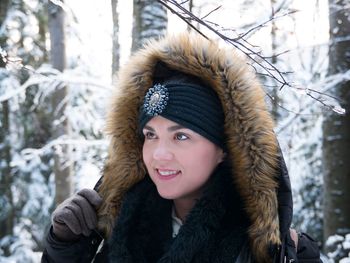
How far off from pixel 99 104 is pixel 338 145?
13.5 feet

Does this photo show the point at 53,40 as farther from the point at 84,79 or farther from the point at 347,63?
the point at 347,63

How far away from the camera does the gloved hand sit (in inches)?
86.4

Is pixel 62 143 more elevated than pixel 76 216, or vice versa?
pixel 76 216

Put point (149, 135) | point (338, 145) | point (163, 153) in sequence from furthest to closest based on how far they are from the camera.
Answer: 1. point (338, 145)
2. point (149, 135)
3. point (163, 153)

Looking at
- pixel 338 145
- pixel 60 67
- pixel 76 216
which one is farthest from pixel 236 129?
pixel 60 67

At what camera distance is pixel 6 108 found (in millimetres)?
9656

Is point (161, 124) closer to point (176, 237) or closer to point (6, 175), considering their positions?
point (176, 237)

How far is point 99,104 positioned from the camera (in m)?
8.15

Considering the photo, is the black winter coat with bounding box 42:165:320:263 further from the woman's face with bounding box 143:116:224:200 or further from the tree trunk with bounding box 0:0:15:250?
the tree trunk with bounding box 0:0:15:250

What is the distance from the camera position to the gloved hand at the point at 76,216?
2194mm

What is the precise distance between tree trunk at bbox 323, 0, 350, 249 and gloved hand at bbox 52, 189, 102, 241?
3.94 metres

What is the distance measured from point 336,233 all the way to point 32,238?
6.80 meters

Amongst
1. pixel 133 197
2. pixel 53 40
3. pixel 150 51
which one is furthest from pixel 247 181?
pixel 53 40

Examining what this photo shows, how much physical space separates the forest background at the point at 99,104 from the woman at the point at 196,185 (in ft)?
0.77
